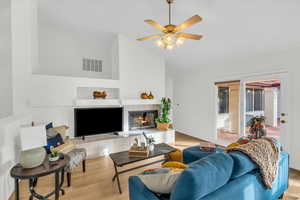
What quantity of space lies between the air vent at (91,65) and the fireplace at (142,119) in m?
1.59

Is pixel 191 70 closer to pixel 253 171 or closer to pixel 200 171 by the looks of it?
pixel 253 171

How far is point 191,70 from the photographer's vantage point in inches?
211

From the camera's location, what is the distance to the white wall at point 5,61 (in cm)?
248

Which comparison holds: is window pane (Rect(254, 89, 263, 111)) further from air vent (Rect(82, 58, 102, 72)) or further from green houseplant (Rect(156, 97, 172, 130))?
air vent (Rect(82, 58, 102, 72))

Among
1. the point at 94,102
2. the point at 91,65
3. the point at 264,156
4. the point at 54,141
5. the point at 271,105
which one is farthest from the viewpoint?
the point at 91,65

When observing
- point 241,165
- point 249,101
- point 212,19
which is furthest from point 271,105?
point 241,165

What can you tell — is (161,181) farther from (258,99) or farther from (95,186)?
(258,99)

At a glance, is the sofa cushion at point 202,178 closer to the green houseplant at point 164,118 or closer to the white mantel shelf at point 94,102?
the white mantel shelf at point 94,102

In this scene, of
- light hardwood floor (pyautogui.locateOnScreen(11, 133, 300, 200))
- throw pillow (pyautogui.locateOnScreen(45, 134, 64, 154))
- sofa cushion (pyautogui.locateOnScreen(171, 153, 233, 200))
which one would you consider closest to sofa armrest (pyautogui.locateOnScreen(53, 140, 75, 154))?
throw pillow (pyautogui.locateOnScreen(45, 134, 64, 154))

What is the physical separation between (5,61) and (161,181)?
10.3 feet

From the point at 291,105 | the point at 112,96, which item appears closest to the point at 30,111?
the point at 112,96

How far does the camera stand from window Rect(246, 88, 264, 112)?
3789mm

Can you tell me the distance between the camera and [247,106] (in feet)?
12.8

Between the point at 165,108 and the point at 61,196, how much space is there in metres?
3.23
